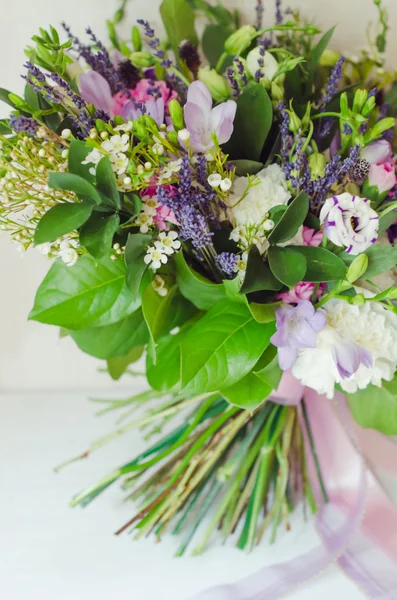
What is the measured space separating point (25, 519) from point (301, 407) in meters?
0.46

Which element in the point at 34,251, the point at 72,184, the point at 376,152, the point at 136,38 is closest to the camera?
the point at 72,184

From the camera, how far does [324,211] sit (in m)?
0.54

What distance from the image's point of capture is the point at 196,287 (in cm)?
63

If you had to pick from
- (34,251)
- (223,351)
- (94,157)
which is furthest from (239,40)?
(34,251)

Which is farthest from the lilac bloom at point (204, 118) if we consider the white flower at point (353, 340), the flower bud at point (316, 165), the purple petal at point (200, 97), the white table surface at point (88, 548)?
the white table surface at point (88, 548)

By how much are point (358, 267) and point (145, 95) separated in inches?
13.2

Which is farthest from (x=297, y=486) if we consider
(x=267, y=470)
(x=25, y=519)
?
(x=25, y=519)

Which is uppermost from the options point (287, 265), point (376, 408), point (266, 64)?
point (266, 64)

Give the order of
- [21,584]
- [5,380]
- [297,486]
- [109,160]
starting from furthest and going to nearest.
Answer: [5,380]
[297,486]
[21,584]
[109,160]

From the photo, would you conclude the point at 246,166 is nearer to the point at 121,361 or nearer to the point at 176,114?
the point at 176,114

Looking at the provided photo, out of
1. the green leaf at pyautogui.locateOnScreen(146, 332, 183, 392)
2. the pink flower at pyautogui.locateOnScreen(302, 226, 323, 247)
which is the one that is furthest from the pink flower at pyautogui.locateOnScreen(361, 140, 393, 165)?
the green leaf at pyautogui.locateOnScreen(146, 332, 183, 392)

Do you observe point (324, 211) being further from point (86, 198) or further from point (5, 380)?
point (5, 380)

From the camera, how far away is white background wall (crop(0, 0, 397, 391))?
806 millimetres

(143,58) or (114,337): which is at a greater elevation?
(143,58)
